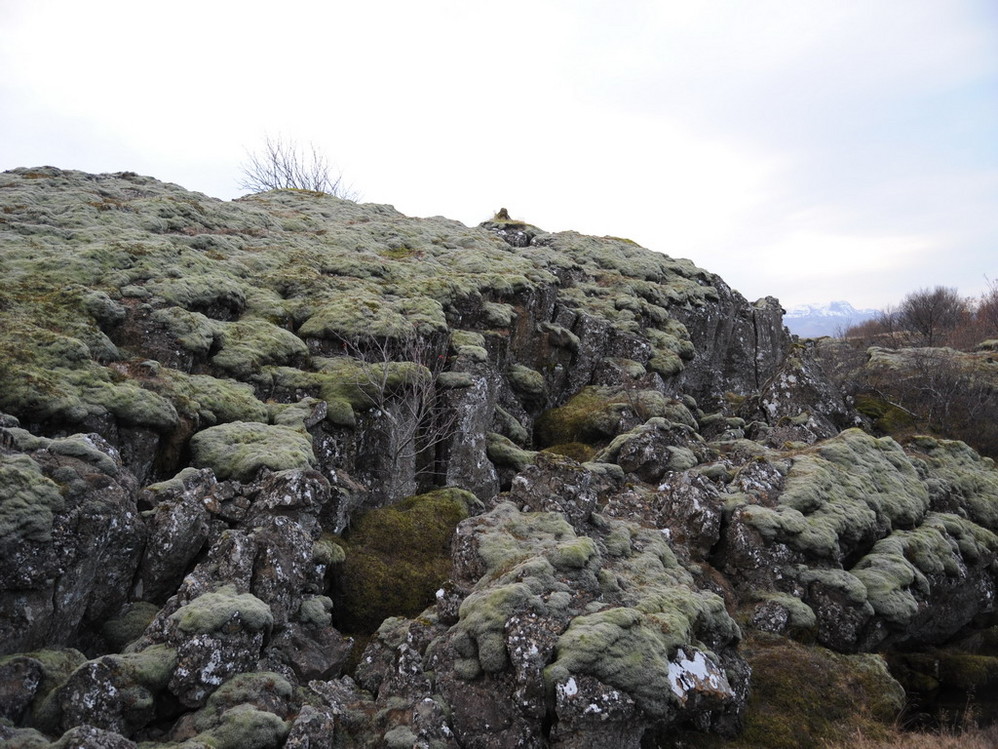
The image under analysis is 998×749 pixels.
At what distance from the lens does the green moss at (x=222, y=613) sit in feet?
35.6

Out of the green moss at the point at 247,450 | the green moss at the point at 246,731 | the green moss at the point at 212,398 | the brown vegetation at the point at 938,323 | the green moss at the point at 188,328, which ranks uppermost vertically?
the brown vegetation at the point at 938,323

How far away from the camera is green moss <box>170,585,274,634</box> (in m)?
10.8

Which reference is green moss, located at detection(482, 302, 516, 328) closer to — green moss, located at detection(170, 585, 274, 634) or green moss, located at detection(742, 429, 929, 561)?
green moss, located at detection(742, 429, 929, 561)

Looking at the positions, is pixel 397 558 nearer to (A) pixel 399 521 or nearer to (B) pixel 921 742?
(A) pixel 399 521

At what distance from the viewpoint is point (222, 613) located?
36.3 ft

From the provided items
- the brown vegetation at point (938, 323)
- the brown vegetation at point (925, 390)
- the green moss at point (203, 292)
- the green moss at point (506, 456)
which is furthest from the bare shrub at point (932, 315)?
the green moss at point (203, 292)

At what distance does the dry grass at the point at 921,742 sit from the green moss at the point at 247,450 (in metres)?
13.6

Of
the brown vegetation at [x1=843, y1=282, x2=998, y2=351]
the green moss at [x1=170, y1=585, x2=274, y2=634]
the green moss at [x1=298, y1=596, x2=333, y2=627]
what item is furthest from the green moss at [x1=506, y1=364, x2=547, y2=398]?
the brown vegetation at [x1=843, y1=282, x2=998, y2=351]

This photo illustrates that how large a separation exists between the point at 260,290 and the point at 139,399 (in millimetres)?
10791

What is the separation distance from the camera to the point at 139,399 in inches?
622

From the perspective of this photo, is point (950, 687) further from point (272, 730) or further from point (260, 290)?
point (260, 290)

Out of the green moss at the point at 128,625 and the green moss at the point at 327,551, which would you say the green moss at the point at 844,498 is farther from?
the green moss at the point at 128,625

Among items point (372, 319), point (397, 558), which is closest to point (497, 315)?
point (372, 319)

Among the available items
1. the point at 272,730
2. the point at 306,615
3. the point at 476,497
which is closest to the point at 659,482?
the point at 476,497
